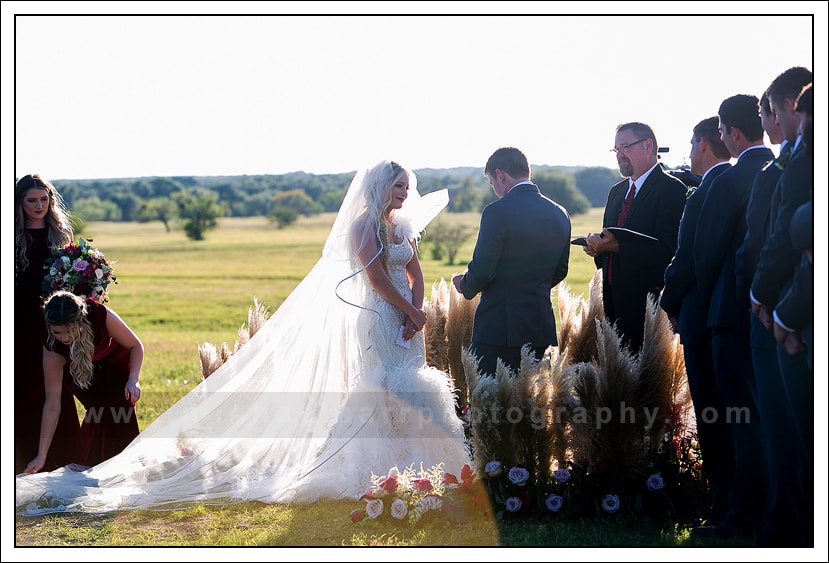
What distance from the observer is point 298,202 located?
3152 inches

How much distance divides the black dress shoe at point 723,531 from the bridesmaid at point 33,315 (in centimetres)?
458

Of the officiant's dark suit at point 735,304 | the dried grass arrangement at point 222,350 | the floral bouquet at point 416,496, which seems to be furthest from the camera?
the dried grass arrangement at point 222,350

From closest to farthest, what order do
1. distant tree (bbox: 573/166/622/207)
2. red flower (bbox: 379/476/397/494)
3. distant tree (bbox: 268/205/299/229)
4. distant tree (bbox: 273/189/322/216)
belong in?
red flower (bbox: 379/476/397/494) → distant tree (bbox: 573/166/622/207) → distant tree (bbox: 268/205/299/229) → distant tree (bbox: 273/189/322/216)

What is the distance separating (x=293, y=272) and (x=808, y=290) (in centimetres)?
3988

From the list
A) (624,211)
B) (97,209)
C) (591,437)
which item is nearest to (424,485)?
(591,437)

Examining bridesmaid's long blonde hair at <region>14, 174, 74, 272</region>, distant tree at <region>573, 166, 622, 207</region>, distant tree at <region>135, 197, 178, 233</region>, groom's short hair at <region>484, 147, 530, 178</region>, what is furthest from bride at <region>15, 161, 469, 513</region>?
distant tree at <region>135, 197, 178, 233</region>

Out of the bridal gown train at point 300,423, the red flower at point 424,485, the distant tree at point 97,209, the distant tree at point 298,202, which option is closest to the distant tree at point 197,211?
the distant tree at point 97,209

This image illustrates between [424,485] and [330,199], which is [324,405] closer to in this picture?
[424,485]

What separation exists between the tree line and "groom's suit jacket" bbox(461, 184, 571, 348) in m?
56.7

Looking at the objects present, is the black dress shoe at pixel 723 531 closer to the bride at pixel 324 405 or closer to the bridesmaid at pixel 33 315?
the bride at pixel 324 405

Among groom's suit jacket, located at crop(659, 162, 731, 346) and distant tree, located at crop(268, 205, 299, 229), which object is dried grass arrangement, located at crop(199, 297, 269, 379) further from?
distant tree, located at crop(268, 205, 299, 229)

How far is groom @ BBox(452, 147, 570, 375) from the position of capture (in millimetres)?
6297

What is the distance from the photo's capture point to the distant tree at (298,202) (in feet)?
257

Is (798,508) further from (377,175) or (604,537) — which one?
(377,175)
